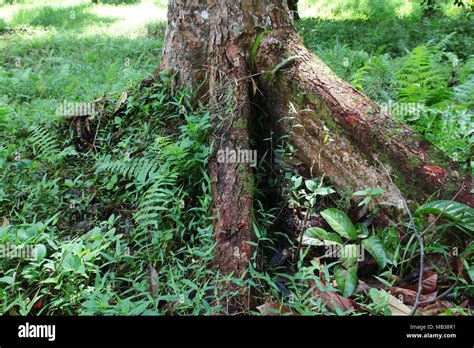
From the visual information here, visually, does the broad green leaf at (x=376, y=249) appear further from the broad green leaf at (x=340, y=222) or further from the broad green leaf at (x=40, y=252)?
the broad green leaf at (x=40, y=252)

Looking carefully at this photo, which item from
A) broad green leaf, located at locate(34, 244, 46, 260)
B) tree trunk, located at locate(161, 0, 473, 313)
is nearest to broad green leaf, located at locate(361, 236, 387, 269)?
tree trunk, located at locate(161, 0, 473, 313)

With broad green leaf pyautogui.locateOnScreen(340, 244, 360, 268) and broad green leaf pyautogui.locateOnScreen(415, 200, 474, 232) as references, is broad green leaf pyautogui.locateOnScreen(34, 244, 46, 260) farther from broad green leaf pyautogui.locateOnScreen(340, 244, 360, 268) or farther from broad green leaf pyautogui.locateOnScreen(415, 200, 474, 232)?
broad green leaf pyautogui.locateOnScreen(415, 200, 474, 232)

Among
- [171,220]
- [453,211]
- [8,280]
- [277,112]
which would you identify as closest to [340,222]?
[453,211]

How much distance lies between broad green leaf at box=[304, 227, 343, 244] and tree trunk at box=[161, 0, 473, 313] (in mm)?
379

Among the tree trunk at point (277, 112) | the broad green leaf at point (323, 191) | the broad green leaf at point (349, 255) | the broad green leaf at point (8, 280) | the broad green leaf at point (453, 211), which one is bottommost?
the broad green leaf at point (8, 280)

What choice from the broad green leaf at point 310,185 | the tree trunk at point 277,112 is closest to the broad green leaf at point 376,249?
the tree trunk at point 277,112

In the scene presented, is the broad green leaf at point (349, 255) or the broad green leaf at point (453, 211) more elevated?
the broad green leaf at point (453, 211)

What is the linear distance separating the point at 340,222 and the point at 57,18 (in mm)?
10869

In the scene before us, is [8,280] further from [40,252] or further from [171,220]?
[171,220]

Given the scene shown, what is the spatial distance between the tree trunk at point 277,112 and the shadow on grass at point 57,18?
26.7 feet

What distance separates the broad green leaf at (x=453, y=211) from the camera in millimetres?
2939

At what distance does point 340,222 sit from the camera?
3.12m

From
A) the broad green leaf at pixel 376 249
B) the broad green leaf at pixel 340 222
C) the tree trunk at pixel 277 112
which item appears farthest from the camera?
the tree trunk at pixel 277 112
